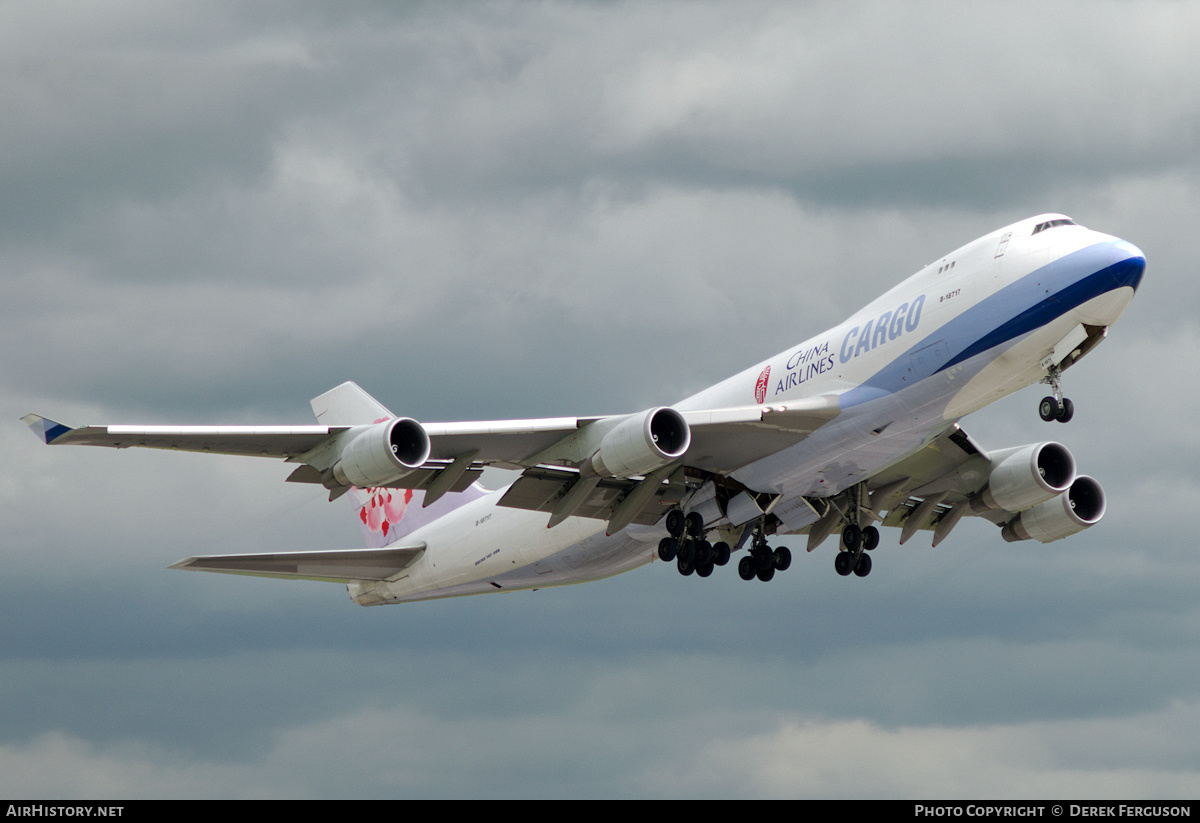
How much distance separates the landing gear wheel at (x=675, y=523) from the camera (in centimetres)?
3425

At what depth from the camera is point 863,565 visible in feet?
120

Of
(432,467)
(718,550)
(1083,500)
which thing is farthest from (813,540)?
(432,467)

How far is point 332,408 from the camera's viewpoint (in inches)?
1752

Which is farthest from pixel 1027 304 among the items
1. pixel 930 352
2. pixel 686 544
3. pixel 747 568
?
pixel 747 568

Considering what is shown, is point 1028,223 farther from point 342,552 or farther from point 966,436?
point 342,552

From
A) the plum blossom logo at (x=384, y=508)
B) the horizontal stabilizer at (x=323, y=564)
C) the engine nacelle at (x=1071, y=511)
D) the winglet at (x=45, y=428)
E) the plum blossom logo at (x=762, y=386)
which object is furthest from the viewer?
the plum blossom logo at (x=384, y=508)

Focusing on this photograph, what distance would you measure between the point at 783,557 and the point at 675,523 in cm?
381

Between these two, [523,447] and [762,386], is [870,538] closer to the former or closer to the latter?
[762,386]

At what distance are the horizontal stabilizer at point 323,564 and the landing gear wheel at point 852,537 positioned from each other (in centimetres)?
1210

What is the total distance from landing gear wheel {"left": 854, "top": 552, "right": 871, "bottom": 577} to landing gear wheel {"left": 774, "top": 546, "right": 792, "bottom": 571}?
1731mm

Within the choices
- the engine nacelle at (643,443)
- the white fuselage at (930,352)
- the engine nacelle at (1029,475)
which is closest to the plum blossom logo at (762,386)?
the white fuselage at (930,352)

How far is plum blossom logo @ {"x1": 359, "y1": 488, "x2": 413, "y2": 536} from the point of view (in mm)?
42688

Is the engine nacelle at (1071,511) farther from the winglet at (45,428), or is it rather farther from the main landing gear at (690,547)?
the winglet at (45,428)
